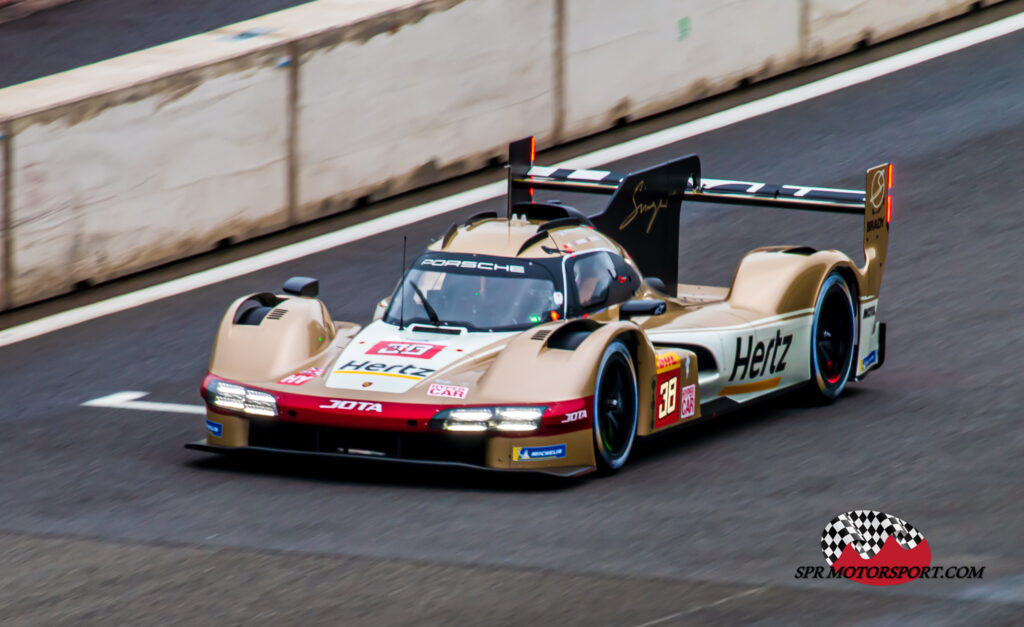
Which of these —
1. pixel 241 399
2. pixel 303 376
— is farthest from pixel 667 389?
pixel 241 399

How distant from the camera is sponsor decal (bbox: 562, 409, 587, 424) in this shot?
1038cm

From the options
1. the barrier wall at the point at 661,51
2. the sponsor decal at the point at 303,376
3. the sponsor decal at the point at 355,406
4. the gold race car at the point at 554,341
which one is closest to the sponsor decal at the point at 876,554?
the gold race car at the point at 554,341

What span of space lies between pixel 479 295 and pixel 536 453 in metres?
1.55

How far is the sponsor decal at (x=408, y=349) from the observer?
1100 centimetres

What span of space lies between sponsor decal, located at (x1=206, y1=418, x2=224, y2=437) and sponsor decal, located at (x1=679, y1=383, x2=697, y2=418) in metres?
2.84

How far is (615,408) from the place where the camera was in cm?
1092

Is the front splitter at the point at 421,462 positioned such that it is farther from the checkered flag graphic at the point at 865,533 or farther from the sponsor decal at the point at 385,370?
the checkered flag graphic at the point at 865,533

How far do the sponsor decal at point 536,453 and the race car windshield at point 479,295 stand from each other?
1.20 m

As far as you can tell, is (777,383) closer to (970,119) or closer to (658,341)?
(658,341)

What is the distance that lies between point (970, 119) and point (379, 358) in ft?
39.8

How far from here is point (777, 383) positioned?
12570mm

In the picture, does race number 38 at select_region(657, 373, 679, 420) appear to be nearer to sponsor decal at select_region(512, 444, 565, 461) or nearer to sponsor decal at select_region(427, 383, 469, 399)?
sponsor decal at select_region(512, 444, 565, 461)

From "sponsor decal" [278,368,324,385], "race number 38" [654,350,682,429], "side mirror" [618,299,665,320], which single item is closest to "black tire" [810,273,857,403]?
"race number 38" [654,350,682,429]

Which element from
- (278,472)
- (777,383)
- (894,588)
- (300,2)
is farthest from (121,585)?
(300,2)
